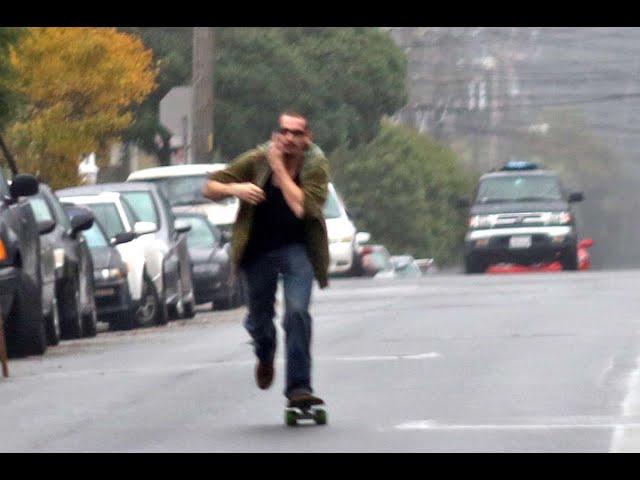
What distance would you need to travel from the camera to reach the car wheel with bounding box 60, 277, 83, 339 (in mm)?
20688

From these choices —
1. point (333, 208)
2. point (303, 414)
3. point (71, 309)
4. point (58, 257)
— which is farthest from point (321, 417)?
point (333, 208)

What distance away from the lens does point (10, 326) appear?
712 inches

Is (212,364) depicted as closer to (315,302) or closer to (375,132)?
(315,302)

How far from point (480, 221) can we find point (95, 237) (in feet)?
47.9

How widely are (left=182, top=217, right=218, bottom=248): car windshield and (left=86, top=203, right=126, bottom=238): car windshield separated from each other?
3.06 meters

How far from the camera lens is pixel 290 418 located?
12305 mm

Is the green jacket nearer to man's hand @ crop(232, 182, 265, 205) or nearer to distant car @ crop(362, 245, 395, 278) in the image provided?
man's hand @ crop(232, 182, 265, 205)

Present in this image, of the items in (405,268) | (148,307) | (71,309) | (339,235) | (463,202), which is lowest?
(405,268)

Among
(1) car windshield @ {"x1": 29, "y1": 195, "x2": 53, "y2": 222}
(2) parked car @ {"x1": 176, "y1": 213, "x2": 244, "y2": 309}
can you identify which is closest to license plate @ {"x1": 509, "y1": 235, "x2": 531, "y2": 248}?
(2) parked car @ {"x1": 176, "y1": 213, "x2": 244, "y2": 309}

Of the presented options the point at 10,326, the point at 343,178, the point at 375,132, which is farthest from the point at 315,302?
the point at 343,178

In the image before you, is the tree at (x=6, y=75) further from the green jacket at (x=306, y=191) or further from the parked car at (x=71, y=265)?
the green jacket at (x=306, y=191)

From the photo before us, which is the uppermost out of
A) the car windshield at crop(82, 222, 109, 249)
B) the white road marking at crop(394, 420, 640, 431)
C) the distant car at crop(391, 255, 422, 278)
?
the white road marking at crop(394, 420, 640, 431)

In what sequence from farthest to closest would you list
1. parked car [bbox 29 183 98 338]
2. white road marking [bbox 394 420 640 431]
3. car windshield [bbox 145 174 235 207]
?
car windshield [bbox 145 174 235 207] < parked car [bbox 29 183 98 338] < white road marking [bbox 394 420 640 431]

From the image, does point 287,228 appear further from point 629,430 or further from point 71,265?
point 71,265
